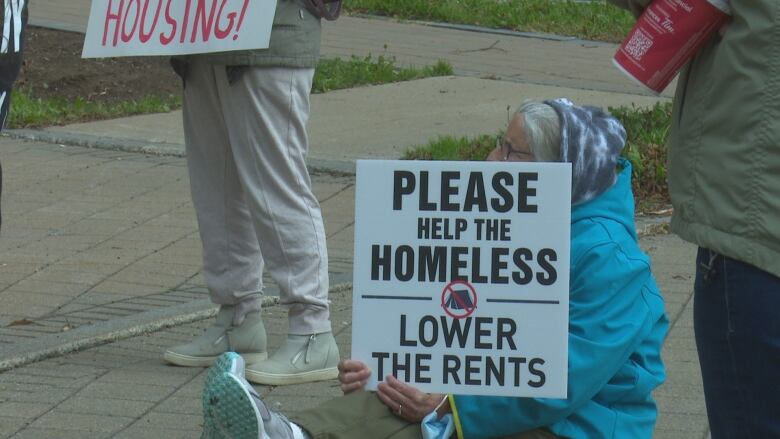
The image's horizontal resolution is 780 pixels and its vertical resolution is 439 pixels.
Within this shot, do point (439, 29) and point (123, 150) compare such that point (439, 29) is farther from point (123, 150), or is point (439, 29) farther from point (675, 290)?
point (675, 290)

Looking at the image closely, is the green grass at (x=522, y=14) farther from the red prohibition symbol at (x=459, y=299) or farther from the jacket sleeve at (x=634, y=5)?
the jacket sleeve at (x=634, y=5)

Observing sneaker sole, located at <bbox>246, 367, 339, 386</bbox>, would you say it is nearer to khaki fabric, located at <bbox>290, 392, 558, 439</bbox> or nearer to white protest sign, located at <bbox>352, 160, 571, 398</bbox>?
khaki fabric, located at <bbox>290, 392, 558, 439</bbox>

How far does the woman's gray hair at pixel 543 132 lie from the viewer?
3234mm

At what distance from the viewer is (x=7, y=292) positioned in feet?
19.0

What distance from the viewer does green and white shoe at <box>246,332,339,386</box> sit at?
464cm

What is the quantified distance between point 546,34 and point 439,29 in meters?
0.97

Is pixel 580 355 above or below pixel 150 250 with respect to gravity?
above

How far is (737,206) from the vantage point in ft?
8.21

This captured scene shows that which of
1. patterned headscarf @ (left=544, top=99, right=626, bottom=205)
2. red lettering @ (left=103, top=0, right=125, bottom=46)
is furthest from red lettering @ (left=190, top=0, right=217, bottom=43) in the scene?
patterned headscarf @ (left=544, top=99, right=626, bottom=205)

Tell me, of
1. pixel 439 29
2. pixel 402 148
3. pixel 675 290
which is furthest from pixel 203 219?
pixel 439 29

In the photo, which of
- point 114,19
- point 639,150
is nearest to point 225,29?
point 114,19

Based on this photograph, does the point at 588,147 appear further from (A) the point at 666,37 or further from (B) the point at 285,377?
(B) the point at 285,377

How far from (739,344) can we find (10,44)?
5.64ft

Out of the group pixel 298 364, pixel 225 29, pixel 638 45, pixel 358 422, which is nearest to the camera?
pixel 638 45
